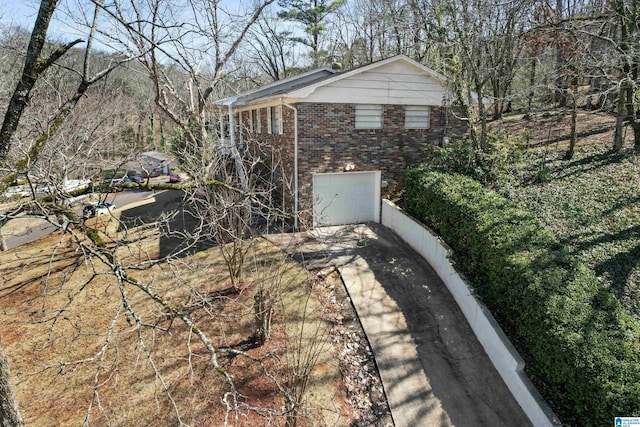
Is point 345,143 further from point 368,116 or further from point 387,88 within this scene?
point 387,88

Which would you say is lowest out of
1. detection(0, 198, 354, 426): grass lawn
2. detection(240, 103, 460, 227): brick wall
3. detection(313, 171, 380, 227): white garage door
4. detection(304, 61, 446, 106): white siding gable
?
detection(0, 198, 354, 426): grass lawn

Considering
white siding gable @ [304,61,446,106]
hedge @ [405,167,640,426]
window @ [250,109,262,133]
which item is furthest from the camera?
window @ [250,109,262,133]

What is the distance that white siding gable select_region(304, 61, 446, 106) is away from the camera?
39.1 feet

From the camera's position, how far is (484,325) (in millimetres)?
7617

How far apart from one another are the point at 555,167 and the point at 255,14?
1257 centimetres

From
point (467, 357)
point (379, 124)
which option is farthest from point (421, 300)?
point (379, 124)

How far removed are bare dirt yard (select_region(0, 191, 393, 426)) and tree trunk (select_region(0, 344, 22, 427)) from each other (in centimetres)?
90

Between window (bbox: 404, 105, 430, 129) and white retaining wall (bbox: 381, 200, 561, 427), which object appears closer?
white retaining wall (bbox: 381, 200, 561, 427)

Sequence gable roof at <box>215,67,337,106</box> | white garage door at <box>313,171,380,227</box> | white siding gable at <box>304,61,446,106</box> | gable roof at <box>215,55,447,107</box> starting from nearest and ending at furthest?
gable roof at <box>215,55,447,107</box> < white siding gable at <box>304,61,446,106</box> < white garage door at <box>313,171,380,227</box> < gable roof at <box>215,67,337,106</box>

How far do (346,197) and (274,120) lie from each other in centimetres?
429

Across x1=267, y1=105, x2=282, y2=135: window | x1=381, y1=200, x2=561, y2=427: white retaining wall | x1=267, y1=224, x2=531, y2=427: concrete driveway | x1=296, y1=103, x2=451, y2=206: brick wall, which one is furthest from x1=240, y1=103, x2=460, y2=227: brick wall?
x1=267, y1=224, x2=531, y2=427: concrete driveway

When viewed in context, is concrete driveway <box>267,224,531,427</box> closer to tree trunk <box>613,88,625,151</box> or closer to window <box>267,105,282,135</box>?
window <box>267,105,282,135</box>

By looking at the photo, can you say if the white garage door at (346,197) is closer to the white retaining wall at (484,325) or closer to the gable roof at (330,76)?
Result: the white retaining wall at (484,325)

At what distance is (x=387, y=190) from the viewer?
13.3 meters
